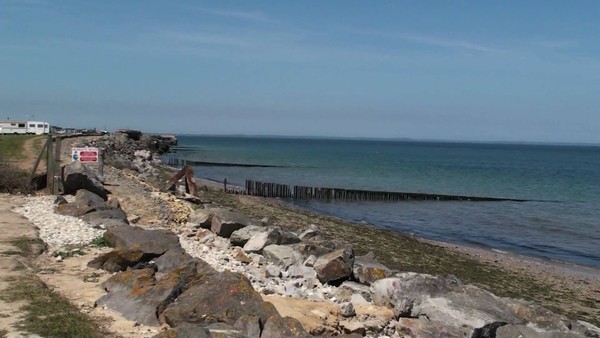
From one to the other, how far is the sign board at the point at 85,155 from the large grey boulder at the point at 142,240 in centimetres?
920

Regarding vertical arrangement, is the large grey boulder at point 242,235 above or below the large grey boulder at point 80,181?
below

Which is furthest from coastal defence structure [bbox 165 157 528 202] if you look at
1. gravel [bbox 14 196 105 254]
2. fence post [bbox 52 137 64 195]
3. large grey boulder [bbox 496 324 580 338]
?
large grey boulder [bbox 496 324 580 338]

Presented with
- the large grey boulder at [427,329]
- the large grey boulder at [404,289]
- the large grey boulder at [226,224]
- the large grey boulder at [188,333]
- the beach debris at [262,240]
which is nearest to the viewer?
the large grey boulder at [188,333]

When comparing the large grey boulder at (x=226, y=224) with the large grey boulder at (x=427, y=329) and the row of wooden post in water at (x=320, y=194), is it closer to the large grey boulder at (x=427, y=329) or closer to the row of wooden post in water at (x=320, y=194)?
the large grey boulder at (x=427, y=329)

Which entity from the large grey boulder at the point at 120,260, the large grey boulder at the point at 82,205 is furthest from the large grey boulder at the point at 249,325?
the large grey boulder at the point at 82,205

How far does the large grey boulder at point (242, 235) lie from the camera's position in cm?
1452

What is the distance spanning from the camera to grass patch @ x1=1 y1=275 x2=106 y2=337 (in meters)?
7.11

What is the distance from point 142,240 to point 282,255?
302cm

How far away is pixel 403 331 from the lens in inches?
356

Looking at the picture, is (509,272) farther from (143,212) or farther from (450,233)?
(143,212)

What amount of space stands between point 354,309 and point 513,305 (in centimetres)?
279

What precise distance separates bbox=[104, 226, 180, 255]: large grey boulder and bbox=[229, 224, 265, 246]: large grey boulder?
290 centimetres

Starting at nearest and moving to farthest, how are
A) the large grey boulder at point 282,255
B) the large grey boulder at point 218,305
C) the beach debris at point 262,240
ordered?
1. the large grey boulder at point 218,305
2. the large grey boulder at point 282,255
3. the beach debris at point 262,240

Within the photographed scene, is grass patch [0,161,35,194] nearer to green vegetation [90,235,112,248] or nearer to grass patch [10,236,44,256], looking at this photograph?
grass patch [10,236,44,256]
